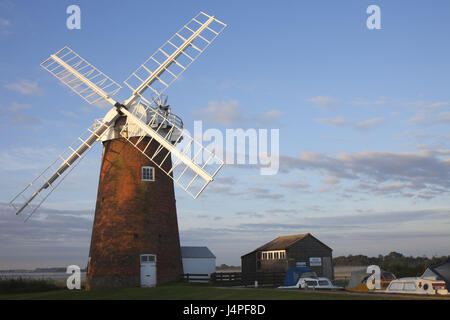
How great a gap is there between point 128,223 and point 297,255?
16225mm

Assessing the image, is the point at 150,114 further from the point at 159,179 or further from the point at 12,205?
the point at 12,205

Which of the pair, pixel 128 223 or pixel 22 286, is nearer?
pixel 128 223

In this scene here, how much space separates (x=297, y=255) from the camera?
41.1 meters

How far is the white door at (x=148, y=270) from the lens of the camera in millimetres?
32781

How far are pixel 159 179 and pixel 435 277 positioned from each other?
64.0 feet

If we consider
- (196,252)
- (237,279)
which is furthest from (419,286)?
(196,252)

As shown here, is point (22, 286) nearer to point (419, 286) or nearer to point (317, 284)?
point (317, 284)

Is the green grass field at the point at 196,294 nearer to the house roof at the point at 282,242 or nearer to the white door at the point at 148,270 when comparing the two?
the white door at the point at 148,270

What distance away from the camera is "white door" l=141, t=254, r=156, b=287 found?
32.8 metres

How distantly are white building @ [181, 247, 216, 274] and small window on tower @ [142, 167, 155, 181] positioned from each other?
995 centimetres

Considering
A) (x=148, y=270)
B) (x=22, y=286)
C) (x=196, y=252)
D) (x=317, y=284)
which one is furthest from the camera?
(x=196, y=252)
